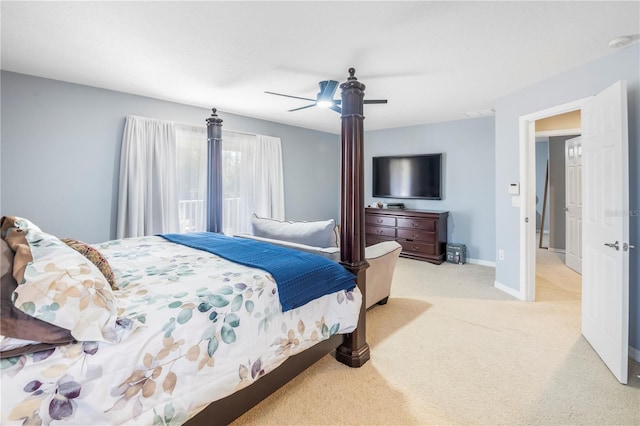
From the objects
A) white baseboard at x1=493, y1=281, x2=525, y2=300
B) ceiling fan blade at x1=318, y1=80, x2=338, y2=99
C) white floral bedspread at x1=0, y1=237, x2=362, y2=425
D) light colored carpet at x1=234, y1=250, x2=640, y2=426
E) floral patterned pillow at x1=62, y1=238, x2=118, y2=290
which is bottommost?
light colored carpet at x1=234, y1=250, x2=640, y2=426

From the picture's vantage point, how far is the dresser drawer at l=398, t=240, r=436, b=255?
16.6ft

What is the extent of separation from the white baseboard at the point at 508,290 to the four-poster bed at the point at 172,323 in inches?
88.2

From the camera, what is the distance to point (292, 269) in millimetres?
1907

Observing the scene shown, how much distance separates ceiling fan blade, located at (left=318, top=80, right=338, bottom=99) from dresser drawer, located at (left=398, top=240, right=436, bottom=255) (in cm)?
310

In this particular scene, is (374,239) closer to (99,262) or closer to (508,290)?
(508,290)

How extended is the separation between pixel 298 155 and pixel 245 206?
1525mm

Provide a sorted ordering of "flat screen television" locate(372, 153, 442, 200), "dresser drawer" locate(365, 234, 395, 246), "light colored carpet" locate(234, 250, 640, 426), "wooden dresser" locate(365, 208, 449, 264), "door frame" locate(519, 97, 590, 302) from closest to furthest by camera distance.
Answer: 1. "light colored carpet" locate(234, 250, 640, 426)
2. "door frame" locate(519, 97, 590, 302)
3. "wooden dresser" locate(365, 208, 449, 264)
4. "flat screen television" locate(372, 153, 442, 200)
5. "dresser drawer" locate(365, 234, 395, 246)

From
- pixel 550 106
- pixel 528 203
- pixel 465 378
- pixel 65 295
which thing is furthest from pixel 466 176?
pixel 65 295

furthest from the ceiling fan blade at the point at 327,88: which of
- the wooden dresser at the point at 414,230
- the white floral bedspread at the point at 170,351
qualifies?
the wooden dresser at the point at 414,230

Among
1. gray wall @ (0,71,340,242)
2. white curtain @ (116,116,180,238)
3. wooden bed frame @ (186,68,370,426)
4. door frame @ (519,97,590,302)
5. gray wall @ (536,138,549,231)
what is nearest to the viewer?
wooden bed frame @ (186,68,370,426)

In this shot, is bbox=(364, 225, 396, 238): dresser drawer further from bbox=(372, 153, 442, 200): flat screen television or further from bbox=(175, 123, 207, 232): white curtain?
bbox=(175, 123, 207, 232): white curtain

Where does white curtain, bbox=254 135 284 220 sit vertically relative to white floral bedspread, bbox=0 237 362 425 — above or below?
above

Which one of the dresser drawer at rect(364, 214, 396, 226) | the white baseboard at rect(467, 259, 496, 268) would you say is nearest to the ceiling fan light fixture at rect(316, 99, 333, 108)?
the dresser drawer at rect(364, 214, 396, 226)

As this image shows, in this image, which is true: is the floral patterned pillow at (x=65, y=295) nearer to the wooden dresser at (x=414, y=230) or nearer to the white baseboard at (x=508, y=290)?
the white baseboard at (x=508, y=290)
